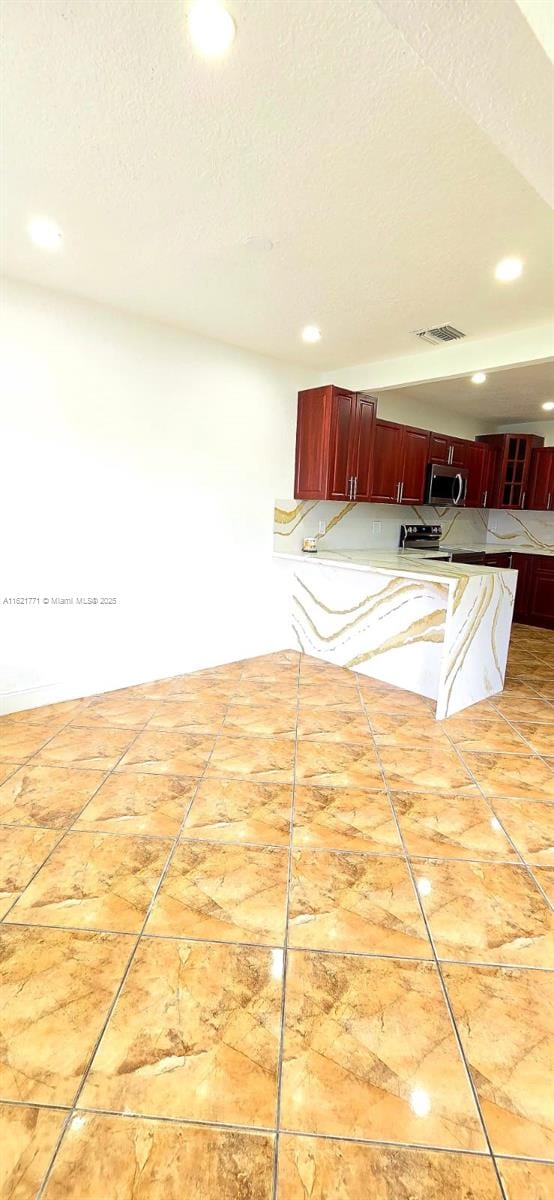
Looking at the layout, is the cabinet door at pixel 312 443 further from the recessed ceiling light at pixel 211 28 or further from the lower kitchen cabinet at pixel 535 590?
the lower kitchen cabinet at pixel 535 590

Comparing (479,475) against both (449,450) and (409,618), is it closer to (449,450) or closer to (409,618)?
(449,450)

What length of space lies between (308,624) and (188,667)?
1.15 metres

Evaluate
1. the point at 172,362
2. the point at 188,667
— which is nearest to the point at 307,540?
the point at 188,667

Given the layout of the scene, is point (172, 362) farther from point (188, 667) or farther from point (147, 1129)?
point (147, 1129)

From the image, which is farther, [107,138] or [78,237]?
[78,237]

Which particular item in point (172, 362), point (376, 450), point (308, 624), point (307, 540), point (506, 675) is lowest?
point (506, 675)

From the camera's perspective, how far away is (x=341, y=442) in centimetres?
426

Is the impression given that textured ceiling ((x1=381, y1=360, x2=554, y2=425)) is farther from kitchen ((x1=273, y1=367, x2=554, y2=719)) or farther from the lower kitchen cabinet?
the lower kitchen cabinet

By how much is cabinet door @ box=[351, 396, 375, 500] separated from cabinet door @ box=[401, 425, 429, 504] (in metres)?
0.50

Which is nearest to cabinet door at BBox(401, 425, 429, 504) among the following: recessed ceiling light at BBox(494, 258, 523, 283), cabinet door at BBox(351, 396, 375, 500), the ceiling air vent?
cabinet door at BBox(351, 396, 375, 500)

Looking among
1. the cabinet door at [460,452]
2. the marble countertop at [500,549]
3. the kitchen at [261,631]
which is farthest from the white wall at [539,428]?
the kitchen at [261,631]

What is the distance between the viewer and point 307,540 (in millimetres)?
4520

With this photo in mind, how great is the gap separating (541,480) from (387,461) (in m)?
2.50

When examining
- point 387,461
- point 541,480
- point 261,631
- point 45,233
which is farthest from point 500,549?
point 45,233
